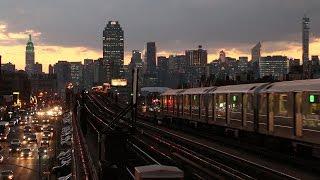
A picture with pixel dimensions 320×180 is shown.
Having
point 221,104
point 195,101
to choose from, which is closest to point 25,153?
point 195,101

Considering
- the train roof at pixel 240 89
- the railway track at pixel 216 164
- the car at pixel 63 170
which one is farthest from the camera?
the car at pixel 63 170

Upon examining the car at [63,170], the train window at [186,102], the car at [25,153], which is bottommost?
the car at [25,153]

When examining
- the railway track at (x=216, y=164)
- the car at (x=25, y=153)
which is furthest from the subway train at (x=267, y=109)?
the car at (x=25, y=153)

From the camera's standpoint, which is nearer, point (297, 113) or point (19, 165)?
point (297, 113)

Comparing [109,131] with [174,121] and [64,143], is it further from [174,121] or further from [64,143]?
[64,143]

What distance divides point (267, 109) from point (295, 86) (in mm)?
3597

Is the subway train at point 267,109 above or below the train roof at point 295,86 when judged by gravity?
below

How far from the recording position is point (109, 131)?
19828 mm

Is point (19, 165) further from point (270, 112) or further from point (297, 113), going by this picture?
point (297, 113)

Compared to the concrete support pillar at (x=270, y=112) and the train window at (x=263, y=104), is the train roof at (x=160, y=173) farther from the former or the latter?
the train window at (x=263, y=104)

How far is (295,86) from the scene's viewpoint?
993 inches

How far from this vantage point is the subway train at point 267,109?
23567 mm

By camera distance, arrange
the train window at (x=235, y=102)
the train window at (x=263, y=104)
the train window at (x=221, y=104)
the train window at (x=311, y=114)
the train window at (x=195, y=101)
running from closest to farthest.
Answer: the train window at (x=311, y=114) → the train window at (x=263, y=104) → the train window at (x=235, y=102) → the train window at (x=221, y=104) → the train window at (x=195, y=101)

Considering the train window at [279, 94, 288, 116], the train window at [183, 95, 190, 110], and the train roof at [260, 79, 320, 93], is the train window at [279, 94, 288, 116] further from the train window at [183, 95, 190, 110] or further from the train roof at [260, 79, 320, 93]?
the train window at [183, 95, 190, 110]
